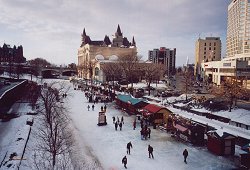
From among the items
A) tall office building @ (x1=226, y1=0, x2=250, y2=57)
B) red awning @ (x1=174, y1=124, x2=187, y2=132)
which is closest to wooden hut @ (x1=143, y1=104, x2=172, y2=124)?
red awning @ (x1=174, y1=124, x2=187, y2=132)

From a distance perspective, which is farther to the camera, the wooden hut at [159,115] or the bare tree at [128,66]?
the bare tree at [128,66]

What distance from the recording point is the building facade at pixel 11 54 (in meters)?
150

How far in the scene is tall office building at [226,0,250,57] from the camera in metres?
106

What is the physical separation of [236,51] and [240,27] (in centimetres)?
1072

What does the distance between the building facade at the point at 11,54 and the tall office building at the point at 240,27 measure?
357ft

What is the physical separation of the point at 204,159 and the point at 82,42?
453ft

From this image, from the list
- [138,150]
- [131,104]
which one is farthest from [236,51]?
[138,150]

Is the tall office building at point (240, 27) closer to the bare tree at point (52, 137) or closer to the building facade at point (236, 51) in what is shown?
the building facade at point (236, 51)

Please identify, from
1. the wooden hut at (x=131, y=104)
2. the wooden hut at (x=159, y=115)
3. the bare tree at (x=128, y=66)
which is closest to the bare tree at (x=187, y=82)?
the wooden hut at (x=131, y=104)

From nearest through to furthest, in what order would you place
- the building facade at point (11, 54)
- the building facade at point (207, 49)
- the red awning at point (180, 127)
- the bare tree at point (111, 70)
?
1. the red awning at point (180, 127)
2. the bare tree at point (111, 70)
3. the building facade at point (207, 49)
4. the building facade at point (11, 54)

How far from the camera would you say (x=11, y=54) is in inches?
6220

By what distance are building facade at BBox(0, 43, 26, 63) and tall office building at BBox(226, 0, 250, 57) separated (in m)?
109

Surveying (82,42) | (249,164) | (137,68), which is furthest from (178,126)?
(82,42)

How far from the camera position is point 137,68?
96.8 metres
